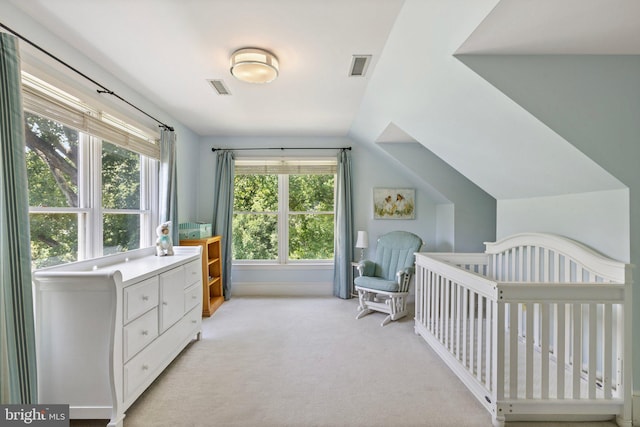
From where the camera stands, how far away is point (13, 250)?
1.38 meters

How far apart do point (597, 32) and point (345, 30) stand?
126 centimetres

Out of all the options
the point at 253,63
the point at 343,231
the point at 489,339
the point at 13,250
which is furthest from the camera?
the point at 343,231

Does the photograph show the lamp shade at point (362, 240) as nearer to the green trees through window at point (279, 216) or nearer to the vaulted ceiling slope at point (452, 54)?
the green trees through window at point (279, 216)

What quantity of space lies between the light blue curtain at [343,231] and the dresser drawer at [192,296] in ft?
6.27

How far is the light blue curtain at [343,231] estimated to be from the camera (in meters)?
4.02

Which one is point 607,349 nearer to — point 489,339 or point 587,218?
point 489,339

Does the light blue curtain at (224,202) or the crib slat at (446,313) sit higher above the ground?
the light blue curtain at (224,202)

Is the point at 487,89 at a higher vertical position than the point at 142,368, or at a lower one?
A: higher

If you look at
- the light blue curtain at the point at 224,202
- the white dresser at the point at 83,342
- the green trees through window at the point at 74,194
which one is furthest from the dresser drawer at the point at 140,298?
the light blue curtain at the point at 224,202

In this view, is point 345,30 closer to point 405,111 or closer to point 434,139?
point 405,111

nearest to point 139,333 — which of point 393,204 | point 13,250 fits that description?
point 13,250

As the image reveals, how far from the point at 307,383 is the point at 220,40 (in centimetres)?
235

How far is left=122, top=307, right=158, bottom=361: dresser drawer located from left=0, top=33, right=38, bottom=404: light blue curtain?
39 cm

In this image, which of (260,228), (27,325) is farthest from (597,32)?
(260,228)
